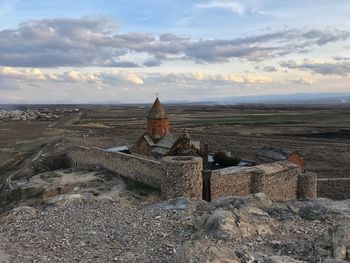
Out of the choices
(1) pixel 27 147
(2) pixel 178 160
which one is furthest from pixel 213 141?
(2) pixel 178 160

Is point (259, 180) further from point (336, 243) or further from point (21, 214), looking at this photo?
point (336, 243)

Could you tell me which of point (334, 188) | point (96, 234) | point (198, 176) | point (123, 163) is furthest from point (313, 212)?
point (334, 188)

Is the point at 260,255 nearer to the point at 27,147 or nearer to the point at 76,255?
the point at 76,255

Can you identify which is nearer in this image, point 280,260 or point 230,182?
point 280,260

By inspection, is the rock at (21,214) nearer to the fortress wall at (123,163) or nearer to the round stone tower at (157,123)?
the fortress wall at (123,163)

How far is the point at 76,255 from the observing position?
8047mm

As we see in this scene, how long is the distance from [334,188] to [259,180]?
753 cm

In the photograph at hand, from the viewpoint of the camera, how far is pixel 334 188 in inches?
976

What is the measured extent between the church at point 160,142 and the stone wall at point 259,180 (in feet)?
14.6

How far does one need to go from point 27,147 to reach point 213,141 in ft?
66.0

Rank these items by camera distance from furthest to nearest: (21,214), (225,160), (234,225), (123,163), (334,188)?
(225,160) < (334,188) < (123,163) < (21,214) < (234,225)

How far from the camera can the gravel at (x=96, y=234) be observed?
8039 millimetres

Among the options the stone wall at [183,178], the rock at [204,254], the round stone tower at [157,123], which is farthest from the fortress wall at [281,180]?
the rock at [204,254]

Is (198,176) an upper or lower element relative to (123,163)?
upper
